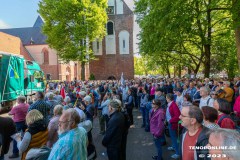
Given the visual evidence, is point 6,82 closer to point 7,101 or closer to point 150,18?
point 7,101

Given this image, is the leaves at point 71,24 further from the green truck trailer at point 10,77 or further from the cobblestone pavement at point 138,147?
the cobblestone pavement at point 138,147

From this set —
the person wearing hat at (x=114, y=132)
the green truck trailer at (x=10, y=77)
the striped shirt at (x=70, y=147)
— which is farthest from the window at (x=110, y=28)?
the striped shirt at (x=70, y=147)

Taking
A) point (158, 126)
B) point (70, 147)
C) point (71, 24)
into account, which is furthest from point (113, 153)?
point (71, 24)

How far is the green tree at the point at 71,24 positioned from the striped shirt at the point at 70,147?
27.1 metres

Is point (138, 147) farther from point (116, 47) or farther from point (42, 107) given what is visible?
point (116, 47)

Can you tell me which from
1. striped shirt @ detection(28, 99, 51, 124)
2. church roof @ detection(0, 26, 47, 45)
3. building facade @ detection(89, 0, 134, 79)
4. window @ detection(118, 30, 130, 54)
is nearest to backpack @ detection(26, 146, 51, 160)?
striped shirt @ detection(28, 99, 51, 124)

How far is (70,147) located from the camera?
271cm

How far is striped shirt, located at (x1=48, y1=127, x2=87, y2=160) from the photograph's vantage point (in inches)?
103

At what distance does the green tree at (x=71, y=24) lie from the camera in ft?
94.2

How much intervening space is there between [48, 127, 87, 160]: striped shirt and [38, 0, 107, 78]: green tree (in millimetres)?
27121

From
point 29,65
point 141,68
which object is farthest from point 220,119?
point 141,68

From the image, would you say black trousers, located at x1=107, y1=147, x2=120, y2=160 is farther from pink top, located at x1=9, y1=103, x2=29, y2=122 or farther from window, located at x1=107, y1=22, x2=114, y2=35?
window, located at x1=107, y1=22, x2=114, y2=35

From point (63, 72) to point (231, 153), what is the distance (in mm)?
48047

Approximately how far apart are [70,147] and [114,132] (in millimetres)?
1687
